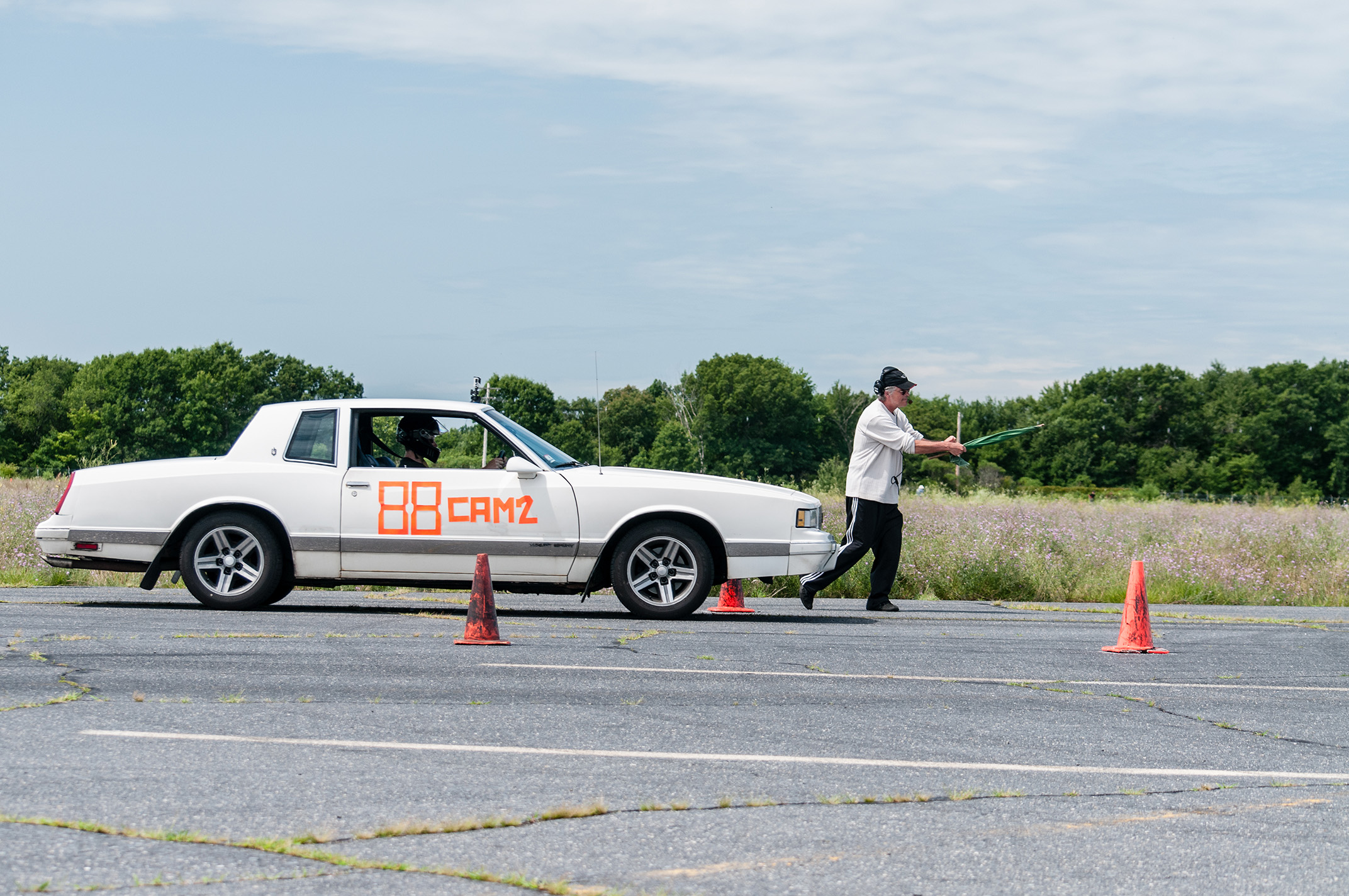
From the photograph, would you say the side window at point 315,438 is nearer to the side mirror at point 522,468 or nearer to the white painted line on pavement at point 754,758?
the side mirror at point 522,468

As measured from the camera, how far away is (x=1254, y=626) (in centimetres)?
1136

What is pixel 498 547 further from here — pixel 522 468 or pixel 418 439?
pixel 418 439

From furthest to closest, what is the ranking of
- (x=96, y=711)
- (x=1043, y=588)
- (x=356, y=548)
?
(x=1043, y=588), (x=356, y=548), (x=96, y=711)

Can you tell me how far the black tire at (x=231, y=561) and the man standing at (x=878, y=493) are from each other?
450 cm

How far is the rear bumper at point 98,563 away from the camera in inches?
417

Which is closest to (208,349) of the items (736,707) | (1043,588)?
(1043,588)

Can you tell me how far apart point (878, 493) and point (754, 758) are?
22.0 ft

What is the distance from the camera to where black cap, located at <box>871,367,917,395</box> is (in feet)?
39.8

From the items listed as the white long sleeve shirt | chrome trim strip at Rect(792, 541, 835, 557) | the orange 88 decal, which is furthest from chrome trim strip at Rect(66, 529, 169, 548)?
the white long sleeve shirt

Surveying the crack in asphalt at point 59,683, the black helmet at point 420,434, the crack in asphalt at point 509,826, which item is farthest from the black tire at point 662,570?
the crack in asphalt at point 509,826

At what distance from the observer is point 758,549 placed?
1045 cm

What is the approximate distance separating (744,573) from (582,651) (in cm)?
258

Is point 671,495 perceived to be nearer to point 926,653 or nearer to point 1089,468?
point 926,653

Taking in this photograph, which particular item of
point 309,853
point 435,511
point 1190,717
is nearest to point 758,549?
point 435,511
